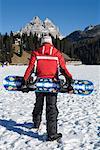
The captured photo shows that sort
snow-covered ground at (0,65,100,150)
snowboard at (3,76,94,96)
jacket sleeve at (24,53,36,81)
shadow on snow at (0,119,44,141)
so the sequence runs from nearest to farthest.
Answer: snow-covered ground at (0,65,100,150) < jacket sleeve at (24,53,36,81) < snowboard at (3,76,94,96) < shadow on snow at (0,119,44,141)

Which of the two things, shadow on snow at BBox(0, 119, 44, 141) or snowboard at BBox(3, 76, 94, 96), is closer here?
snowboard at BBox(3, 76, 94, 96)

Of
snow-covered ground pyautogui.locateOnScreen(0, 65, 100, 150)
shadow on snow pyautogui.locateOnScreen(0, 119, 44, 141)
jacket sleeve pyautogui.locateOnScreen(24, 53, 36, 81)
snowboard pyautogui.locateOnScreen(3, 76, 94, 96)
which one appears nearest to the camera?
snow-covered ground pyautogui.locateOnScreen(0, 65, 100, 150)

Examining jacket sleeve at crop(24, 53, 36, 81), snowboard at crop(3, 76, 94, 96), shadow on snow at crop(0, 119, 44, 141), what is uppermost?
jacket sleeve at crop(24, 53, 36, 81)

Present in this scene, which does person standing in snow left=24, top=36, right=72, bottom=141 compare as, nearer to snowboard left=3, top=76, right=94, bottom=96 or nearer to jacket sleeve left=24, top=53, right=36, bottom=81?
jacket sleeve left=24, top=53, right=36, bottom=81

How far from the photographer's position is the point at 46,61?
7.55 m

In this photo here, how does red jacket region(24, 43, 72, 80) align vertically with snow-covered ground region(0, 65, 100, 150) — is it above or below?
above

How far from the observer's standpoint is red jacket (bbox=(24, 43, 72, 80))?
7504 millimetres

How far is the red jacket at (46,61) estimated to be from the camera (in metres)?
7.50

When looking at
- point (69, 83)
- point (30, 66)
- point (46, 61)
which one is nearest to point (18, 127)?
point (69, 83)

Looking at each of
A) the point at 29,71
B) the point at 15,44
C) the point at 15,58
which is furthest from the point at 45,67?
the point at 15,44

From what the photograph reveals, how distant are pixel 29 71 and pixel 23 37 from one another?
7160 inches

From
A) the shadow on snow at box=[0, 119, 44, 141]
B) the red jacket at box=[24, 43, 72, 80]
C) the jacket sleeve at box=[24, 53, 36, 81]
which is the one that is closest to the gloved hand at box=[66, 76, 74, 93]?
the red jacket at box=[24, 43, 72, 80]

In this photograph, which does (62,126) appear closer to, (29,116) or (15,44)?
(29,116)

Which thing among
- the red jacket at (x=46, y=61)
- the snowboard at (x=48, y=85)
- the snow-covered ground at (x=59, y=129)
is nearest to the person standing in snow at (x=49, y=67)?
the red jacket at (x=46, y=61)
